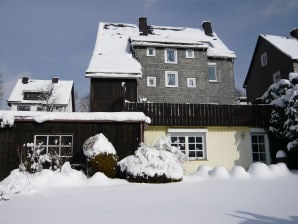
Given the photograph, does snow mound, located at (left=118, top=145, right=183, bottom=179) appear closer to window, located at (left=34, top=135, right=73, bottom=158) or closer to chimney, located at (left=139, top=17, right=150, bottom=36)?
window, located at (left=34, top=135, right=73, bottom=158)

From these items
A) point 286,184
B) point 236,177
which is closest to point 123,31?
point 236,177

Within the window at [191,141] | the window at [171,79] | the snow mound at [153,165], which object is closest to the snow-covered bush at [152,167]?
the snow mound at [153,165]

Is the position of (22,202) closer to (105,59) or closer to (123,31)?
(105,59)

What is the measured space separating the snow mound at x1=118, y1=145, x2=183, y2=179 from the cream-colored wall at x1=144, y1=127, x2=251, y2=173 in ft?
13.3

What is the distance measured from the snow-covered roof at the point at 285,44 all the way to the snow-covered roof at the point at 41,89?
2667 centimetres

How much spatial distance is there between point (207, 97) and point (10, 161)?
16.5 metres

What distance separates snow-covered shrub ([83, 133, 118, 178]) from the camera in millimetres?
11430

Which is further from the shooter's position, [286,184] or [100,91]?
[100,91]

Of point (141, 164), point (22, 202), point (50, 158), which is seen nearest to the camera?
point (22, 202)

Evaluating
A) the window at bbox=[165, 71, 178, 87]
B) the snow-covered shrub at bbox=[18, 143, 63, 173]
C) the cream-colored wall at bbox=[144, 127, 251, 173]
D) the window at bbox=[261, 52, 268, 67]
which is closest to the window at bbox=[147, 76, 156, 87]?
the window at bbox=[165, 71, 178, 87]

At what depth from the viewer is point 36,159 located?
12.4m

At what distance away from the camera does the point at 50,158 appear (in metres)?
12.3

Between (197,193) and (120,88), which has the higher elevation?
(120,88)

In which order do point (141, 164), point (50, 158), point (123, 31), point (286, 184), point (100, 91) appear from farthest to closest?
point (123, 31) → point (100, 91) → point (50, 158) → point (141, 164) → point (286, 184)
